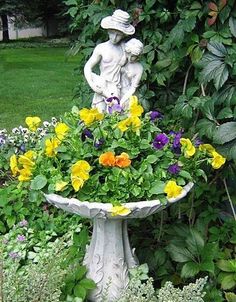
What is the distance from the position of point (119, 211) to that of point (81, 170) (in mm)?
234

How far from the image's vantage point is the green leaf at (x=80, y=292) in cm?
265

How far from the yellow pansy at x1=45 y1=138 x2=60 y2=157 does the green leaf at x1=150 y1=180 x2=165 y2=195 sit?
1.52ft

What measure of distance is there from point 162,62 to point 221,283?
1.24m

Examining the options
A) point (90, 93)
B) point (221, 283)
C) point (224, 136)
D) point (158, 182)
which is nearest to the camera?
point (158, 182)

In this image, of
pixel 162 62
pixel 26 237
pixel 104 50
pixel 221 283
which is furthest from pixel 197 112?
pixel 26 237

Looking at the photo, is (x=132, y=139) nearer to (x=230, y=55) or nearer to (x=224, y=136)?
(x=224, y=136)

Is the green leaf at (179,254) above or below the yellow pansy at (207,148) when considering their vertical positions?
below

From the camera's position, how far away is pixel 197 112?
3.11 meters

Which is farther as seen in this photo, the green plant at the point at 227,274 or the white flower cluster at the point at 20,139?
the white flower cluster at the point at 20,139

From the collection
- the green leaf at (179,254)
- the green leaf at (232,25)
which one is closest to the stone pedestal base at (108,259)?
the green leaf at (179,254)

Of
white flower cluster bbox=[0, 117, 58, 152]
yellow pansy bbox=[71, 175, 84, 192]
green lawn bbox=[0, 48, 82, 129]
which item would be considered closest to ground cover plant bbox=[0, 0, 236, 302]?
yellow pansy bbox=[71, 175, 84, 192]

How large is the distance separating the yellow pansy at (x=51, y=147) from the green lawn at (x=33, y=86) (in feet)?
8.54

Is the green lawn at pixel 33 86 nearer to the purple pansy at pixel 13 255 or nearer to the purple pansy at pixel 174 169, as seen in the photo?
the purple pansy at pixel 13 255

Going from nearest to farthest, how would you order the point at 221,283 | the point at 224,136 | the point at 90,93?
the point at 224,136 → the point at 221,283 → the point at 90,93
